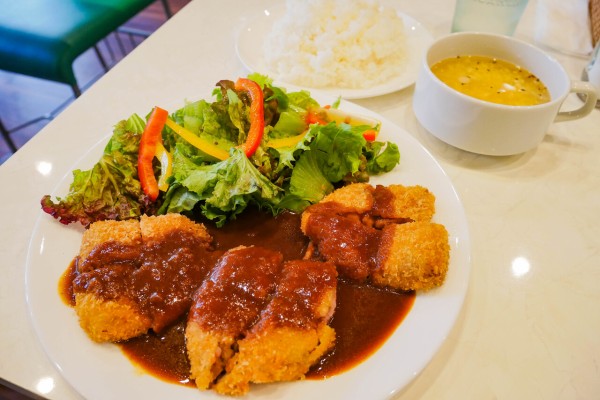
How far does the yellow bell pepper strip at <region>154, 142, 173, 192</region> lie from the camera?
1688mm

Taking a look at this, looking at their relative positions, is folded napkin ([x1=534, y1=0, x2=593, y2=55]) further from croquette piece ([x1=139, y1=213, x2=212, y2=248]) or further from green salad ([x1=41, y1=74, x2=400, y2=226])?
croquette piece ([x1=139, y1=213, x2=212, y2=248])

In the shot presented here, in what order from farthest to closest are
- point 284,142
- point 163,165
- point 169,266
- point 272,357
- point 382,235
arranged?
point 284,142, point 163,165, point 382,235, point 169,266, point 272,357

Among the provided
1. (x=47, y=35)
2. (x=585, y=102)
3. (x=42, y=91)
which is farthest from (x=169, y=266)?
(x=42, y=91)

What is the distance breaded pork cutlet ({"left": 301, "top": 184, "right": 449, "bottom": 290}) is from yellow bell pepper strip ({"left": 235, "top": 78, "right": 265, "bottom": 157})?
0.37m

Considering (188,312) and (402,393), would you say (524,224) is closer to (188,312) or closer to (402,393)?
(402,393)

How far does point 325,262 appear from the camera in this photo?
142 cm

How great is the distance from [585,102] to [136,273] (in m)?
1.87

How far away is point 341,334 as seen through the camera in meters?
1.30

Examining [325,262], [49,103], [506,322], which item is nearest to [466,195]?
[506,322]

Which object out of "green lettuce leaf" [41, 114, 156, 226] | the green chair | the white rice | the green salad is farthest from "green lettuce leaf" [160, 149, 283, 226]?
the green chair

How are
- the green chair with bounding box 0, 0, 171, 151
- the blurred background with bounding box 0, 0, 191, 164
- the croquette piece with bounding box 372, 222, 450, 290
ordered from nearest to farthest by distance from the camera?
the croquette piece with bounding box 372, 222, 450, 290, the green chair with bounding box 0, 0, 171, 151, the blurred background with bounding box 0, 0, 191, 164

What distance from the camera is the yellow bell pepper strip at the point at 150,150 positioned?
1.69m

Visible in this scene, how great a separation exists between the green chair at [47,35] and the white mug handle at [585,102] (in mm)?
2920

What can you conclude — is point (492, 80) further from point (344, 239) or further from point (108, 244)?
point (108, 244)
